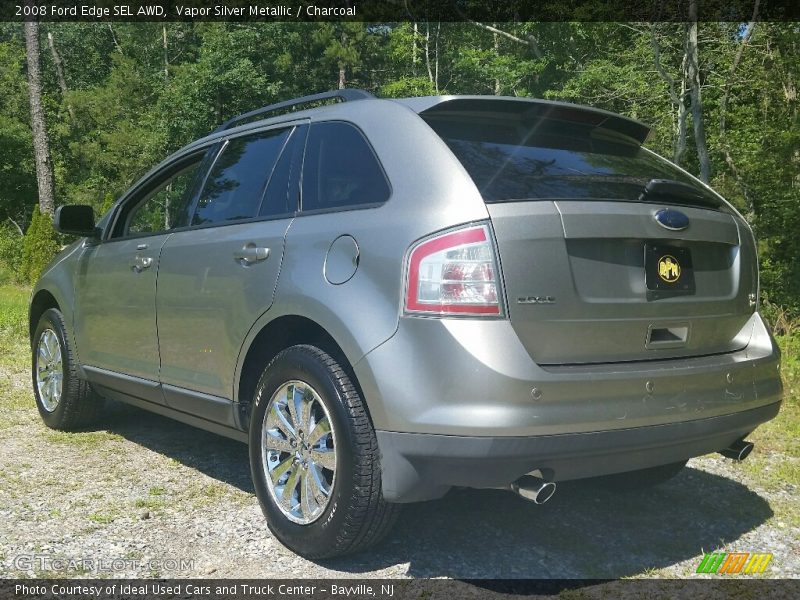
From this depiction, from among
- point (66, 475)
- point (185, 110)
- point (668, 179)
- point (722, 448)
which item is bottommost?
Result: point (66, 475)

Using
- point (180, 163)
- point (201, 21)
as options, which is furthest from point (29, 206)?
point (180, 163)

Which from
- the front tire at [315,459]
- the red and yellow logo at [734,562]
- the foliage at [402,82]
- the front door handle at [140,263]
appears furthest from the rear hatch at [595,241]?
the foliage at [402,82]

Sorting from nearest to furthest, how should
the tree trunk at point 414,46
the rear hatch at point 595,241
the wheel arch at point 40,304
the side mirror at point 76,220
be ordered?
the rear hatch at point 595,241, the side mirror at point 76,220, the wheel arch at point 40,304, the tree trunk at point 414,46

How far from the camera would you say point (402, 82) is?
1582 inches

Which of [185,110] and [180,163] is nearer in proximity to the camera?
[180,163]

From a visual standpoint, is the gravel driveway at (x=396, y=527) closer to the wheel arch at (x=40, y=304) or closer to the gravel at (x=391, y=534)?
the gravel at (x=391, y=534)

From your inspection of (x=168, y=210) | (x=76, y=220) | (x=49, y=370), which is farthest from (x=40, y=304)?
(x=168, y=210)

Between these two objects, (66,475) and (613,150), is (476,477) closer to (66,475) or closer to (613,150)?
(613,150)

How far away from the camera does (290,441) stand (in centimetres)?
355

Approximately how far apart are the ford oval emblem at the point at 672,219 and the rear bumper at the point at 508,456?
0.75 meters

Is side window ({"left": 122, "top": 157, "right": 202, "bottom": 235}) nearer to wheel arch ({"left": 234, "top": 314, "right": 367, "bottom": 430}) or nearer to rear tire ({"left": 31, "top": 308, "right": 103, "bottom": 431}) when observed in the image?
rear tire ({"left": 31, "top": 308, "right": 103, "bottom": 431})

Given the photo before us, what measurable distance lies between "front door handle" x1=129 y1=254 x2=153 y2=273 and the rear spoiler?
1910 mm

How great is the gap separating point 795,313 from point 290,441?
58.0ft

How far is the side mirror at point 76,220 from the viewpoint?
5.29 metres
